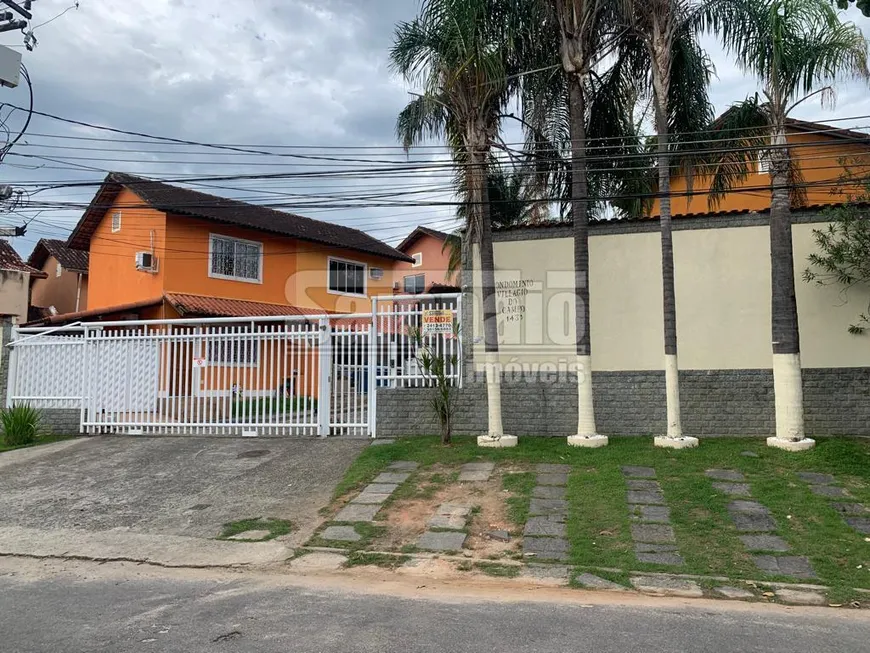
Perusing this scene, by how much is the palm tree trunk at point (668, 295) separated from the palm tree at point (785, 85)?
1283 mm

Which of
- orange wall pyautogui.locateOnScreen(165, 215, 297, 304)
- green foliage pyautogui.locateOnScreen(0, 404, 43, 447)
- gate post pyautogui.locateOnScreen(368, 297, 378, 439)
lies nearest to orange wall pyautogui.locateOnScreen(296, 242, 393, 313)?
orange wall pyautogui.locateOnScreen(165, 215, 297, 304)

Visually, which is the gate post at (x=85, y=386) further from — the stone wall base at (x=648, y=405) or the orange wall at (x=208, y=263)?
the orange wall at (x=208, y=263)

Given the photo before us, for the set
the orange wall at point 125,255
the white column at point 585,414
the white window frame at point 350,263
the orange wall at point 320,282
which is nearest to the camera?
the white column at point 585,414

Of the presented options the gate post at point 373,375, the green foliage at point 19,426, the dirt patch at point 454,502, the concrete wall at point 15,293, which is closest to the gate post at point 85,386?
the green foliage at point 19,426

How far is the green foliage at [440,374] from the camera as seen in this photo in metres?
9.45

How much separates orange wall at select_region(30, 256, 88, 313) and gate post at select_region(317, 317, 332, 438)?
19599mm

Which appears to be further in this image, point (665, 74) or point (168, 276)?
point (168, 276)

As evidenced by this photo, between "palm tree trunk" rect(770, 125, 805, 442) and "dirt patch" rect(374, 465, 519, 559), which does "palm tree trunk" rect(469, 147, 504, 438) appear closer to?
"dirt patch" rect(374, 465, 519, 559)

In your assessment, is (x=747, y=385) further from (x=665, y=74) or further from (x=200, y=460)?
(x=200, y=460)

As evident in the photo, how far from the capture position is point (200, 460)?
9375mm

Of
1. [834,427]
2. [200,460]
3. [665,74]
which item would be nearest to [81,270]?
[200,460]

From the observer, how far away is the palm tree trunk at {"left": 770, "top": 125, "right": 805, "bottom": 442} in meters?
8.54

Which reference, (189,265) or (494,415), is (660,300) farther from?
(189,265)

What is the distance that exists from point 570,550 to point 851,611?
223cm
